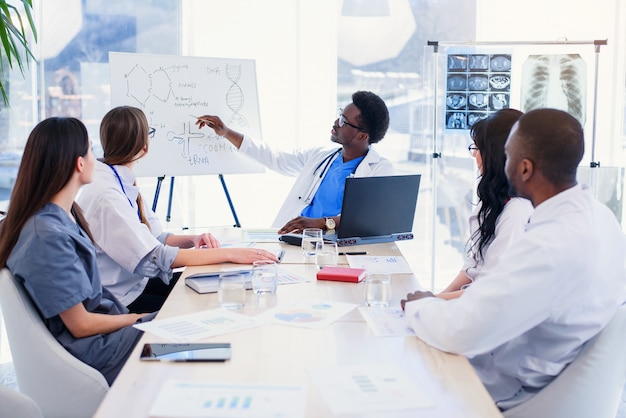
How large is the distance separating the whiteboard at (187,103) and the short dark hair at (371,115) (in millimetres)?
817

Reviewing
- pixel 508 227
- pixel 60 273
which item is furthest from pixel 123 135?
pixel 508 227

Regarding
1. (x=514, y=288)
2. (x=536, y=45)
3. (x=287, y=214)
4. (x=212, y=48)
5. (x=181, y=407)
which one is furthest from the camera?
(x=212, y=48)

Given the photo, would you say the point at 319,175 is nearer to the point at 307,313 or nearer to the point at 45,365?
the point at 307,313

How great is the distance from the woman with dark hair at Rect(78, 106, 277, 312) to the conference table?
0.55 m

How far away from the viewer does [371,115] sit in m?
3.61

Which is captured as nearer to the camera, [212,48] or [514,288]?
[514,288]

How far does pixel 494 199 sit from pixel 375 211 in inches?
30.7

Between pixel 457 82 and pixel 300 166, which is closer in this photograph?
pixel 300 166

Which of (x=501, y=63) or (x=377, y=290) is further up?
(x=501, y=63)

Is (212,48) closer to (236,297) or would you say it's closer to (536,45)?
(536,45)

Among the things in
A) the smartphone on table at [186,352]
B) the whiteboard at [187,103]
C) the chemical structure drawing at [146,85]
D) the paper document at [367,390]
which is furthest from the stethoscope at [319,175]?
the paper document at [367,390]

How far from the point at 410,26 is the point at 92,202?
11.0 ft

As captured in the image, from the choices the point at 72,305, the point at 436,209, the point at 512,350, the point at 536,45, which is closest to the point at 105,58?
the point at 436,209

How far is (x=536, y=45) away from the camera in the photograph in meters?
4.59
